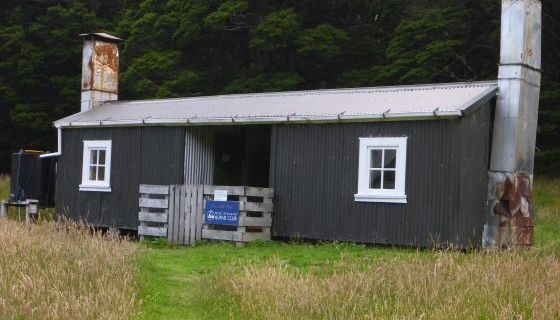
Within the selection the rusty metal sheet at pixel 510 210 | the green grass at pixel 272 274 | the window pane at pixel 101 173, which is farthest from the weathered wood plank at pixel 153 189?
the rusty metal sheet at pixel 510 210

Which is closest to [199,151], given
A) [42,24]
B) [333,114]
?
[333,114]

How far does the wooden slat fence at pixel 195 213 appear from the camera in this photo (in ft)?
50.6

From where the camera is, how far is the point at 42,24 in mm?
37594

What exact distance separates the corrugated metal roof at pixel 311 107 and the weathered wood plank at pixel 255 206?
1.75 metres

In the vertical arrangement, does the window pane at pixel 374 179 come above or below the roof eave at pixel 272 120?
below

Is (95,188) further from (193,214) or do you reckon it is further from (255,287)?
(255,287)

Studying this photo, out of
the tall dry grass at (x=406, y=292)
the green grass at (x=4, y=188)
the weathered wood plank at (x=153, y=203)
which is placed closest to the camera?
the tall dry grass at (x=406, y=292)

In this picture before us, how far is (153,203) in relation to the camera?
16.6 m

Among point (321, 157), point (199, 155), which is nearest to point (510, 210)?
point (321, 157)

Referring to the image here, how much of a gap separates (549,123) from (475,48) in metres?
4.38

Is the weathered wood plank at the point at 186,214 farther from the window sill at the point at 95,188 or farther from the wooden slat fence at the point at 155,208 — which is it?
the window sill at the point at 95,188

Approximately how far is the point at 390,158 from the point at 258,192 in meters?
2.92

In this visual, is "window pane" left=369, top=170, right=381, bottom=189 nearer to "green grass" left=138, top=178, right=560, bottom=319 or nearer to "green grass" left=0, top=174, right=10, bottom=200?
"green grass" left=138, top=178, right=560, bottom=319

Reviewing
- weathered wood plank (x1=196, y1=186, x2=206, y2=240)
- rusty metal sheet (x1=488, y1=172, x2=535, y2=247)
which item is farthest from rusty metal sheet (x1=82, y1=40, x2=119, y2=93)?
rusty metal sheet (x1=488, y1=172, x2=535, y2=247)
